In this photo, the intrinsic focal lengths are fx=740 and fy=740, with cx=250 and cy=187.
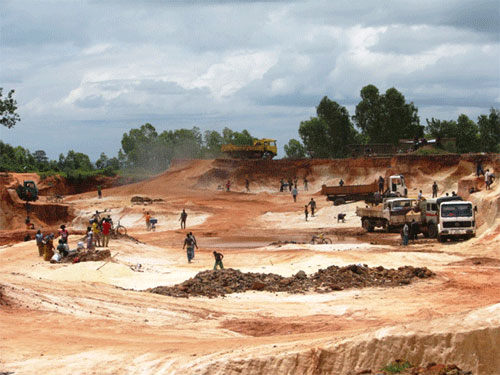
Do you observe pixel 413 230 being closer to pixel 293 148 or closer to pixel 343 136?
pixel 343 136

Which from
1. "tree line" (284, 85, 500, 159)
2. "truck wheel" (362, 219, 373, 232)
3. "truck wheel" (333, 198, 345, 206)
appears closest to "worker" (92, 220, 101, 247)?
"truck wheel" (362, 219, 373, 232)

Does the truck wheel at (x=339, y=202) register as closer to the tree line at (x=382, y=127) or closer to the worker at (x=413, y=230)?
the worker at (x=413, y=230)

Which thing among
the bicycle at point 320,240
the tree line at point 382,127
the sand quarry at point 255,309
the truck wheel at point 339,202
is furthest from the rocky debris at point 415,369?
the tree line at point 382,127

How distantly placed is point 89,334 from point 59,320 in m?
1.69

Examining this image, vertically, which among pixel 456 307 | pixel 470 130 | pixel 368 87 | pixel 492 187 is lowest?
pixel 456 307

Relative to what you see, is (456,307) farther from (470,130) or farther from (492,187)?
(470,130)

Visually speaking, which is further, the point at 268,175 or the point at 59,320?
the point at 268,175

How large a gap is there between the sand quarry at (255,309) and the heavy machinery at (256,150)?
3351 centimetres

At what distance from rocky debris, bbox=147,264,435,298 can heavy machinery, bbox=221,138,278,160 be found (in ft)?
200

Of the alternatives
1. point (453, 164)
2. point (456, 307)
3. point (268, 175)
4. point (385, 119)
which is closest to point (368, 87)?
point (385, 119)

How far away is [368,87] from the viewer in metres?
105

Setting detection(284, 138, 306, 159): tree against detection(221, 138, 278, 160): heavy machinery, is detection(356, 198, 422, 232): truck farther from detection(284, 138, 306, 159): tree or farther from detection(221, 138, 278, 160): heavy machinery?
detection(284, 138, 306, 159): tree

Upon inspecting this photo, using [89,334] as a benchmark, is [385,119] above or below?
above

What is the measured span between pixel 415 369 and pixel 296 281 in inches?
556
